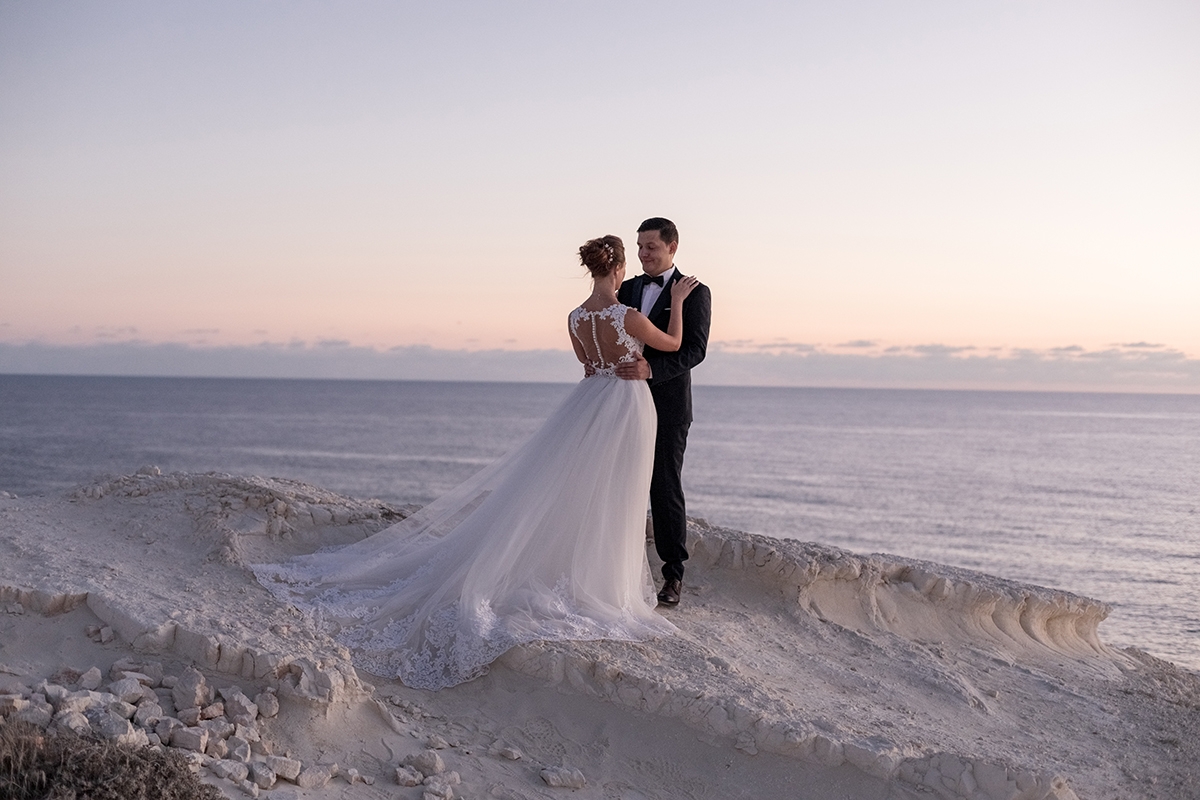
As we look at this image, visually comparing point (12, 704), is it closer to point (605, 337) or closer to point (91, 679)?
point (91, 679)

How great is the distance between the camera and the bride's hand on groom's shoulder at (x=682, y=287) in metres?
6.38

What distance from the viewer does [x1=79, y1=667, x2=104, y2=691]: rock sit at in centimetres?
436

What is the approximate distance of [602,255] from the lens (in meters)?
6.16

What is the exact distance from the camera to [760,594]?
25.1 feet

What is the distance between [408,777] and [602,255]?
3.47m

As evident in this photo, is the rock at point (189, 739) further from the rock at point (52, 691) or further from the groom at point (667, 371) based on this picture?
the groom at point (667, 371)

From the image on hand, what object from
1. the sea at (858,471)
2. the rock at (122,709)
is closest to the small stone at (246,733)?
the rock at (122,709)

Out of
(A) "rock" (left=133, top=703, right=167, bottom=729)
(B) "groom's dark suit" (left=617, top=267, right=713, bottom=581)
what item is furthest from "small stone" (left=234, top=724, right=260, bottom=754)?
(B) "groom's dark suit" (left=617, top=267, right=713, bottom=581)

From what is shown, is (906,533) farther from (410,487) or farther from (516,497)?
(516,497)

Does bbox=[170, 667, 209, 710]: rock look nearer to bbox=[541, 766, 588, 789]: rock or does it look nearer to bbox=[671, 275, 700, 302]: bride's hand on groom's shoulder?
bbox=[541, 766, 588, 789]: rock

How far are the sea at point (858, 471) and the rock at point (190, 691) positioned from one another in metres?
12.8

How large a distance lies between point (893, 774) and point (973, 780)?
1.29ft

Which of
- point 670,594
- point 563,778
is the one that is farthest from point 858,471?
point 563,778

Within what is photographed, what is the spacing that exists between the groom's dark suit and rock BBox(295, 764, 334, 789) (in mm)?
3100
